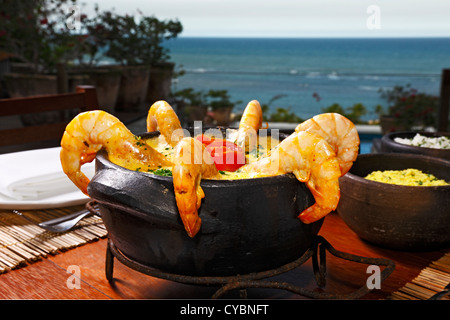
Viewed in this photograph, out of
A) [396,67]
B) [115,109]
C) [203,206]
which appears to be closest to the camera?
[203,206]

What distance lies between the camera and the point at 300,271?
37.2 inches

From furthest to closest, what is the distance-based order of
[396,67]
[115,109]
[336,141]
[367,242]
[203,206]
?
[396,67] → [115,109] → [367,242] → [336,141] → [203,206]

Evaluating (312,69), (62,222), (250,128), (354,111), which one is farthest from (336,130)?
(312,69)

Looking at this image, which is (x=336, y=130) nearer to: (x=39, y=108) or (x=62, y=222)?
(x=62, y=222)

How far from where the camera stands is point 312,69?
93.2 ft

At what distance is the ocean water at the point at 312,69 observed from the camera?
1673cm

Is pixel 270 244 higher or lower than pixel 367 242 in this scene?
higher

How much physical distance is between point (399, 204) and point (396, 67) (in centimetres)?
3306

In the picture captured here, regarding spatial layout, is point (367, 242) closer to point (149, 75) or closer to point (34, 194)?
point (34, 194)

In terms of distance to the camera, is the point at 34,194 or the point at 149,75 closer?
the point at 34,194

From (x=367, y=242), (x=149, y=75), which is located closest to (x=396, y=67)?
(x=149, y=75)

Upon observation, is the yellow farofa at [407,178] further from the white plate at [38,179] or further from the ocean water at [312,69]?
the ocean water at [312,69]

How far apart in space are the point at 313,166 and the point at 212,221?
0.61ft

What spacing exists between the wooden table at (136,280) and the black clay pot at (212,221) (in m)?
0.13
